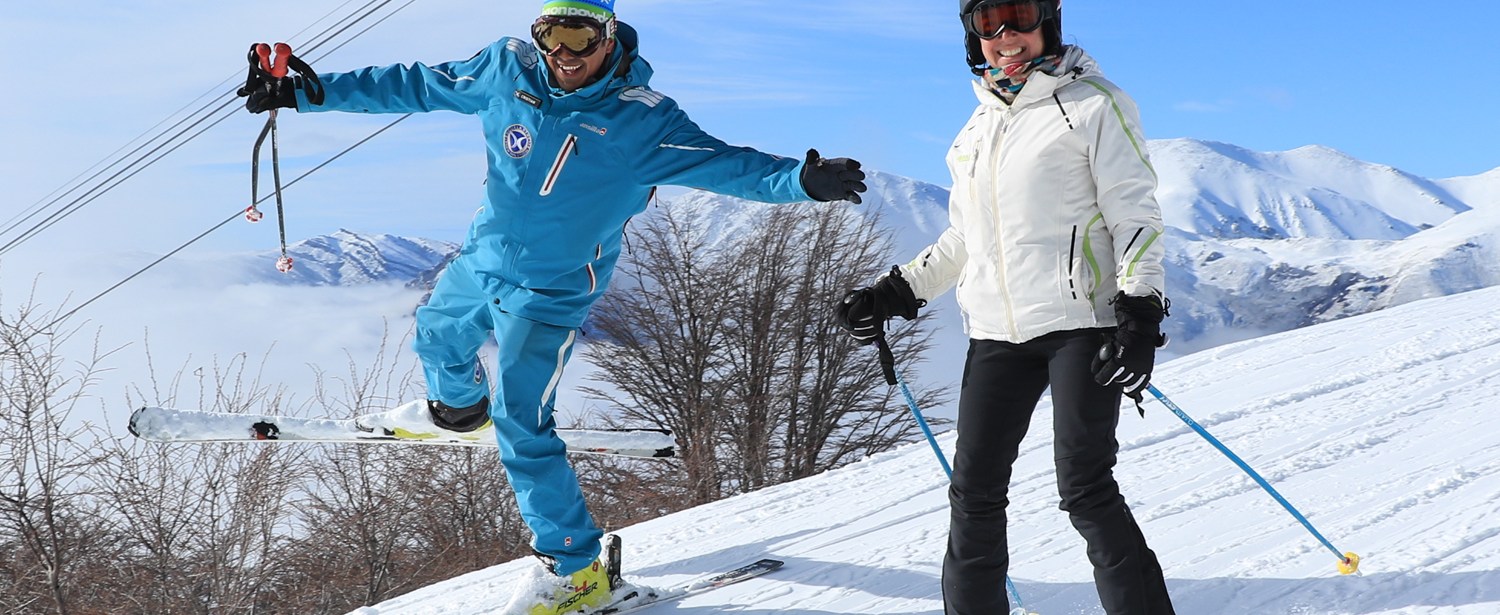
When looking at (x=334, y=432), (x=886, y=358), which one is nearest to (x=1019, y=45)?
(x=886, y=358)

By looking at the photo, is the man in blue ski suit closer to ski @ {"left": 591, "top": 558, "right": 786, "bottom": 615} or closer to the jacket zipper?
the jacket zipper

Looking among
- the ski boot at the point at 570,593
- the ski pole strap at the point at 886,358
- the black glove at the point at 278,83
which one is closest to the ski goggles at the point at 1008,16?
the ski pole strap at the point at 886,358

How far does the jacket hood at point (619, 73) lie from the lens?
3.66 metres

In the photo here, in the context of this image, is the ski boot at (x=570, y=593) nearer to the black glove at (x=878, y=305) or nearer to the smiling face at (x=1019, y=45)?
the black glove at (x=878, y=305)

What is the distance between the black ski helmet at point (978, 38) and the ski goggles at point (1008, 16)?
0.04ft

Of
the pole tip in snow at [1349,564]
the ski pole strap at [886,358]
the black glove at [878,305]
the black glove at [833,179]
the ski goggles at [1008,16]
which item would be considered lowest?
the pole tip in snow at [1349,564]

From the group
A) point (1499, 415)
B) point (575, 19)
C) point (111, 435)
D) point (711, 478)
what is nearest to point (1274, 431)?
point (1499, 415)

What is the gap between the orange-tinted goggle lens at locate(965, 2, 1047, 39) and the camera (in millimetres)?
2629

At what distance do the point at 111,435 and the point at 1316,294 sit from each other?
89164 millimetres

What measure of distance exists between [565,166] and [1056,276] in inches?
67.7

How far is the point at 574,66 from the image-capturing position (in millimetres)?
3646

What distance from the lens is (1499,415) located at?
5.23 m

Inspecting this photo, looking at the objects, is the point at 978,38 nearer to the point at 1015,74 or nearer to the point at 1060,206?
the point at 1015,74

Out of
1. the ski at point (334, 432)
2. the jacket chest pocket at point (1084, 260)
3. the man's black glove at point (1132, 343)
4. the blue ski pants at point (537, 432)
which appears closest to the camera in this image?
the man's black glove at point (1132, 343)
